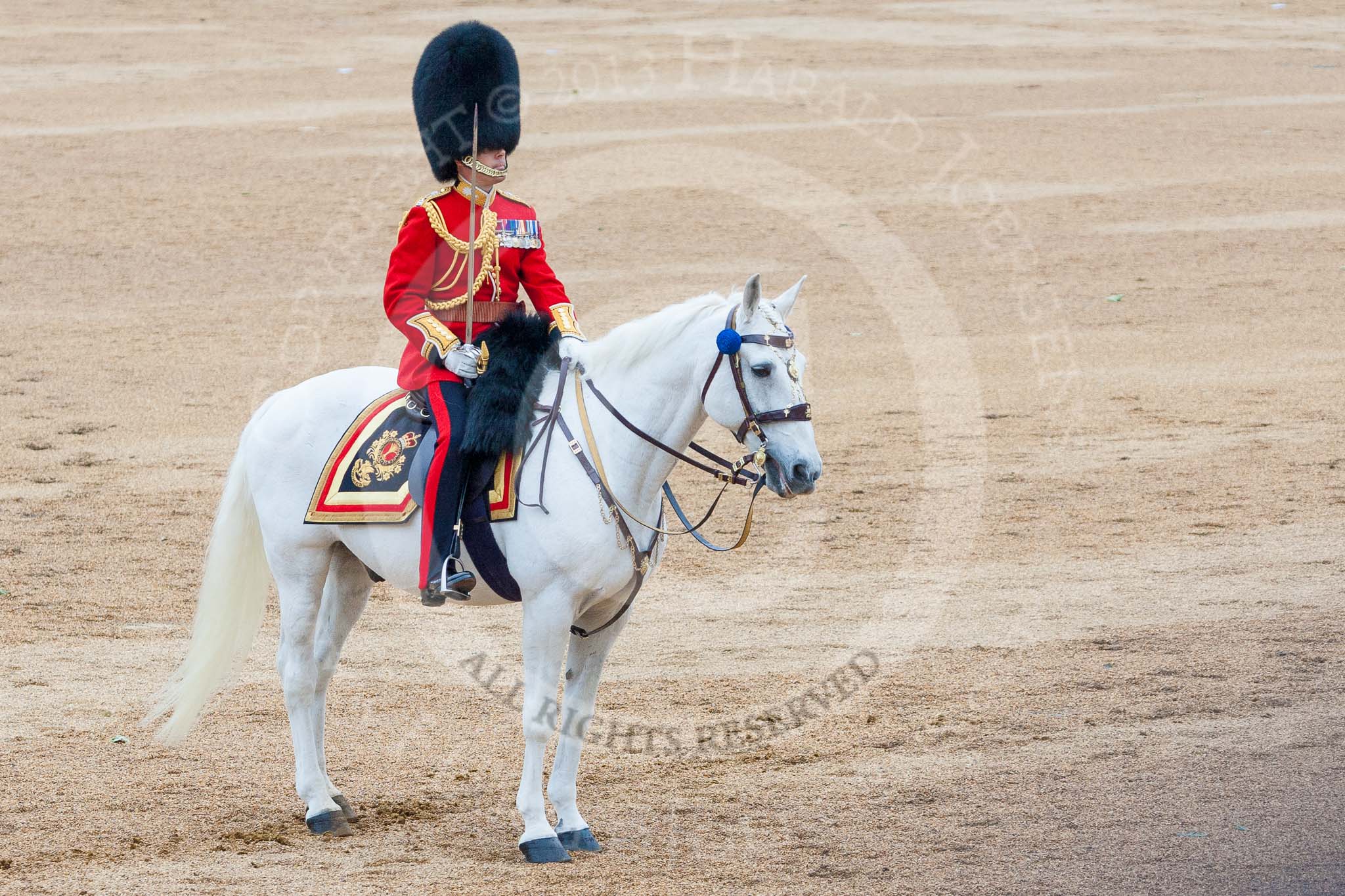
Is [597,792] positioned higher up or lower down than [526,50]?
lower down

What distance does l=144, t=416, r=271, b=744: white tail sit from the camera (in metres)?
5.76

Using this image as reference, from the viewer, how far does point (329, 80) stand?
79.9 feet

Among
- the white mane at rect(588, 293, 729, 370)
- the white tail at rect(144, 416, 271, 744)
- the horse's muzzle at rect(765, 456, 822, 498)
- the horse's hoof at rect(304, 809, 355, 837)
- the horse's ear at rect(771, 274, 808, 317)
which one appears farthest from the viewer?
the white tail at rect(144, 416, 271, 744)

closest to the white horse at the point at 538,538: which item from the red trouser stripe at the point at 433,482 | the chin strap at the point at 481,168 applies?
the red trouser stripe at the point at 433,482

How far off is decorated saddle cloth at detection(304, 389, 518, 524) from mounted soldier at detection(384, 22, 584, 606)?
0.10 metres

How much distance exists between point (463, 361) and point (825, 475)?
5.62 metres

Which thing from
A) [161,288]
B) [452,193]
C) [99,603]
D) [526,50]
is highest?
[526,50]

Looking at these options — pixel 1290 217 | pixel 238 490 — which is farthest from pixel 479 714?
pixel 1290 217

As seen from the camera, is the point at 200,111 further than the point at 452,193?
Yes

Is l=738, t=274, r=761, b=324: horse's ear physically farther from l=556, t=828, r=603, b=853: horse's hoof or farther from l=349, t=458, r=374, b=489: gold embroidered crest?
l=556, t=828, r=603, b=853: horse's hoof

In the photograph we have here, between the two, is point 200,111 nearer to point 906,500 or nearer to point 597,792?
point 906,500

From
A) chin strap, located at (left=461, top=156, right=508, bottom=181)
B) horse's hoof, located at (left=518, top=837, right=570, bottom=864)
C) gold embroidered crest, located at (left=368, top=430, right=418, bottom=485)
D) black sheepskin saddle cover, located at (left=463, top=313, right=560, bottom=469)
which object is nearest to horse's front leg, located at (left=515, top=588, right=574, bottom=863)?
horse's hoof, located at (left=518, top=837, right=570, bottom=864)

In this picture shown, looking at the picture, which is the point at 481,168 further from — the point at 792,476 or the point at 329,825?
the point at 329,825

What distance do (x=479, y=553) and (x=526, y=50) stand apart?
2220cm
